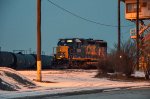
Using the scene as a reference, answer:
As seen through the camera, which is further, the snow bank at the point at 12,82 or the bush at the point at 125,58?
the bush at the point at 125,58

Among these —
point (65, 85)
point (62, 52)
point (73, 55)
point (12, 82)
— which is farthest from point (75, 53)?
point (12, 82)

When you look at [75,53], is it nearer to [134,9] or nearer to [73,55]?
[73,55]

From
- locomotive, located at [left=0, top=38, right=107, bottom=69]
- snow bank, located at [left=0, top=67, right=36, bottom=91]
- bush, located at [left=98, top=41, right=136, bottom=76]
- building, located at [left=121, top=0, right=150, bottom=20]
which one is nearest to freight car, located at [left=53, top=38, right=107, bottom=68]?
locomotive, located at [left=0, top=38, right=107, bottom=69]

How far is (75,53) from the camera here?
62.0 m

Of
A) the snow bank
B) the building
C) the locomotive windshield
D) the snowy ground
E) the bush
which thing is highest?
the building

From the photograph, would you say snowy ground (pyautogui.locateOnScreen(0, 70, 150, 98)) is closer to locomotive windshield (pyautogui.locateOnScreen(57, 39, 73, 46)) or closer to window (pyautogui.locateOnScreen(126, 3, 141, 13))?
locomotive windshield (pyautogui.locateOnScreen(57, 39, 73, 46))

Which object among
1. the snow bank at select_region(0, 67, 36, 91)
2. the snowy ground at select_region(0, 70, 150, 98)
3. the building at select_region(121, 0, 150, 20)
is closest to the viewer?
the snowy ground at select_region(0, 70, 150, 98)

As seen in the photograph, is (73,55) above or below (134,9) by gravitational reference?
below

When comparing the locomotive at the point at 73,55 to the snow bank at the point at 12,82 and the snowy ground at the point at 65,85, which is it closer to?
the snowy ground at the point at 65,85

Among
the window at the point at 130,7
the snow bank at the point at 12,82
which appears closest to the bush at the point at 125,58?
the snow bank at the point at 12,82

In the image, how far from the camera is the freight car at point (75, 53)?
6156cm

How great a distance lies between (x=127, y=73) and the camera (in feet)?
125

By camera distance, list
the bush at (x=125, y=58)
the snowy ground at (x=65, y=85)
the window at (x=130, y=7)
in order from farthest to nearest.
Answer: the window at (x=130, y=7) → the bush at (x=125, y=58) → the snowy ground at (x=65, y=85)

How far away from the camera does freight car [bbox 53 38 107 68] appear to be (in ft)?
202
